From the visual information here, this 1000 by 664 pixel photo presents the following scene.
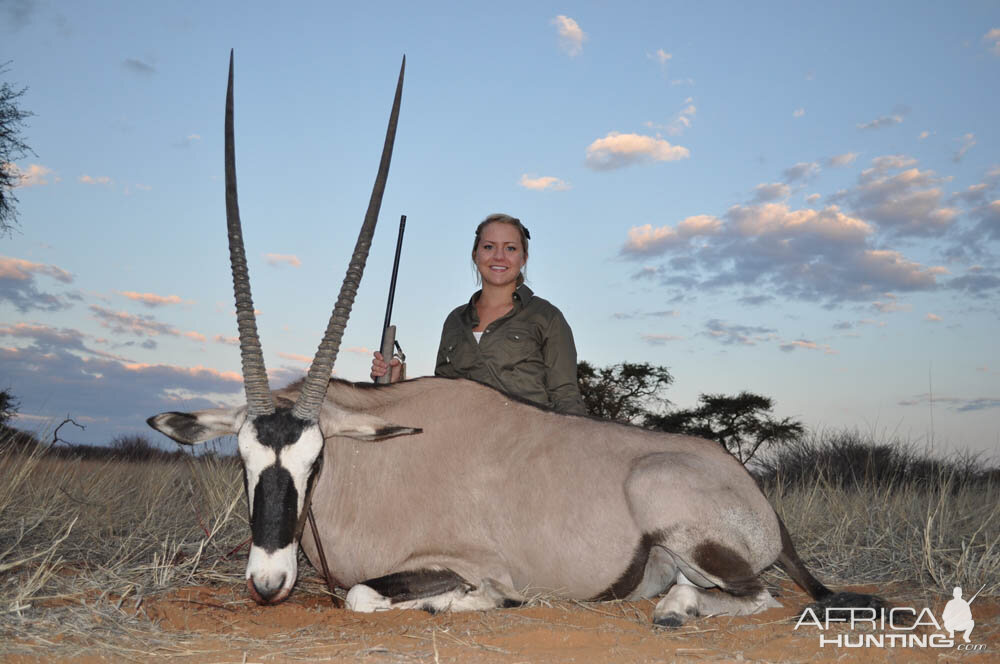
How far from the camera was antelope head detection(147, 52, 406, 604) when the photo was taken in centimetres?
392

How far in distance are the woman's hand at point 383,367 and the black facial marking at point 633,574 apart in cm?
258

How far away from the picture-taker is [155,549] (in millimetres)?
6012

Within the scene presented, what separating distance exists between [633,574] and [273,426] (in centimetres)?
214

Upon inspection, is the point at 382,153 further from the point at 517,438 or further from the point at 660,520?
the point at 660,520

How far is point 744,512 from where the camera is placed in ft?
14.4

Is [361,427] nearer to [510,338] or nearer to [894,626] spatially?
[510,338]

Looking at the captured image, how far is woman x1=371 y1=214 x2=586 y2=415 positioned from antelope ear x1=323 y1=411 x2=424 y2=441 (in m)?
1.79

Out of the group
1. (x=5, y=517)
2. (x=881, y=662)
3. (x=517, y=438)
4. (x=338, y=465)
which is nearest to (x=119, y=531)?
(x=5, y=517)

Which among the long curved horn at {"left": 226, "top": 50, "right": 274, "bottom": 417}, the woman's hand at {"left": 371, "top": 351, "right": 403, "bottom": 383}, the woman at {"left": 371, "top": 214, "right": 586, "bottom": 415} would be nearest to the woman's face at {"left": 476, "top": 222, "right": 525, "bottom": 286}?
the woman at {"left": 371, "top": 214, "right": 586, "bottom": 415}

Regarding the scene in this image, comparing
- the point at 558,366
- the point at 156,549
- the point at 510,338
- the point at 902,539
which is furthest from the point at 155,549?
the point at 902,539

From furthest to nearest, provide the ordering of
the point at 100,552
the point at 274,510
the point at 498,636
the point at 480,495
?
the point at 100,552 < the point at 480,495 < the point at 274,510 < the point at 498,636

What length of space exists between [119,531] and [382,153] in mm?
3970

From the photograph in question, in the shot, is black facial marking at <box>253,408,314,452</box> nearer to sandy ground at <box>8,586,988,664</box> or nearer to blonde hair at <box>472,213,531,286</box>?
sandy ground at <box>8,586,988,664</box>

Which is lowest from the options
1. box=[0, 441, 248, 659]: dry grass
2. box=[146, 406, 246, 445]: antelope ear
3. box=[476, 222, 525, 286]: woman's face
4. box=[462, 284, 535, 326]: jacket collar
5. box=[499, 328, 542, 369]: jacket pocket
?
box=[0, 441, 248, 659]: dry grass
